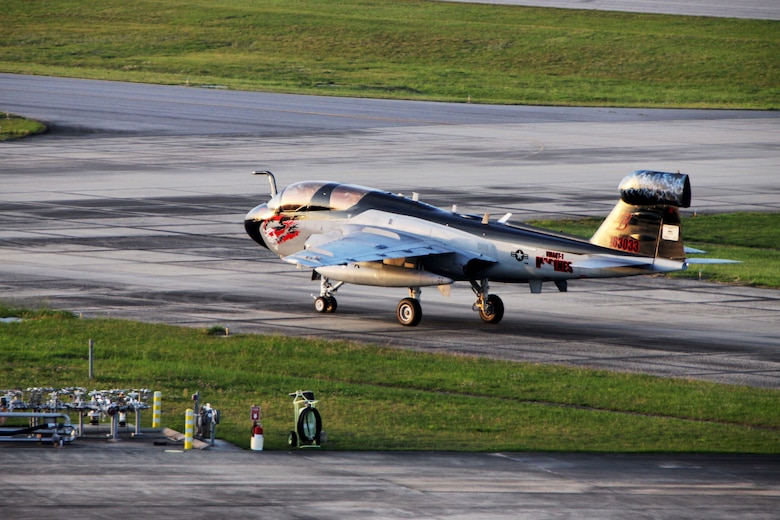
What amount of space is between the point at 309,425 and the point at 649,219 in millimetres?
13318

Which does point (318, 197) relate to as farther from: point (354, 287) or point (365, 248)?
point (354, 287)

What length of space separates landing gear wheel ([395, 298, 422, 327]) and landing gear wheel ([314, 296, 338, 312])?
2.12 metres

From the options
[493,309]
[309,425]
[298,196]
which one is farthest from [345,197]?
[309,425]

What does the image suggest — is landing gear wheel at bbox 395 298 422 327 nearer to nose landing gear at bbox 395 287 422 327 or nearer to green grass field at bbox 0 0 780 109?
nose landing gear at bbox 395 287 422 327

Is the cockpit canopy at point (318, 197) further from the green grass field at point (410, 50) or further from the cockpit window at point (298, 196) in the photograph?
the green grass field at point (410, 50)

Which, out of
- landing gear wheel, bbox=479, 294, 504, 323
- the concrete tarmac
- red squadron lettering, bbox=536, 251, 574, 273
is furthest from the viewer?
landing gear wheel, bbox=479, 294, 504, 323

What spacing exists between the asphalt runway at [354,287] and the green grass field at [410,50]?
8.97m

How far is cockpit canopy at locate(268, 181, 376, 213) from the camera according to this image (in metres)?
36.7

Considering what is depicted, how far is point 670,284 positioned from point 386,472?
22428mm

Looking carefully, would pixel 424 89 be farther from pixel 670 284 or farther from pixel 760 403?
pixel 760 403

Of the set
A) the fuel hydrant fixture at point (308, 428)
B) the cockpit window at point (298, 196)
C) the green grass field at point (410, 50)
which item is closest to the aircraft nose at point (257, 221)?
A: the cockpit window at point (298, 196)

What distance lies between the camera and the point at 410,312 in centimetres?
3497

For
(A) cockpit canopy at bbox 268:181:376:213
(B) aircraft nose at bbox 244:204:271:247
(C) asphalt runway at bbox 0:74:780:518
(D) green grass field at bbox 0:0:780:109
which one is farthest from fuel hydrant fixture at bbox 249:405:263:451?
(D) green grass field at bbox 0:0:780:109

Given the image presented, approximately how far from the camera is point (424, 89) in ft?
333
